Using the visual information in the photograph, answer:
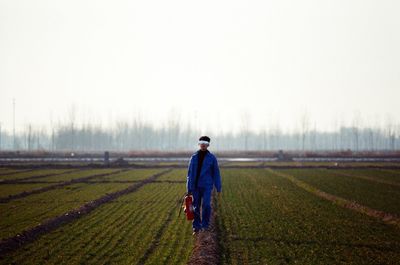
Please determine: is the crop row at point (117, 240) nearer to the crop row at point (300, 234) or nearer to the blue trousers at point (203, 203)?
the blue trousers at point (203, 203)

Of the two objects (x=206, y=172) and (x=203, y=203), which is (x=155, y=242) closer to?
(x=203, y=203)

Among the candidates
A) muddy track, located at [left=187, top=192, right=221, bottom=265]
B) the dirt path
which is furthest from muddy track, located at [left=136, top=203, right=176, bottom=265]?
the dirt path

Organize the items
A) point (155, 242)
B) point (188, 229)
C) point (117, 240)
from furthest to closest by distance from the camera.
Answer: point (188, 229), point (117, 240), point (155, 242)

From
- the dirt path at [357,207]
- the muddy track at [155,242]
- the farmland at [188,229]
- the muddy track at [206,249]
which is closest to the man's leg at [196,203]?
the muddy track at [206,249]

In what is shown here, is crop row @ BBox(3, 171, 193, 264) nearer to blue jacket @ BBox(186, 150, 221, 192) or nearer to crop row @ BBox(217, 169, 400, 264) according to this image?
crop row @ BBox(217, 169, 400, 264)

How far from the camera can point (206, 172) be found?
40.9 ft

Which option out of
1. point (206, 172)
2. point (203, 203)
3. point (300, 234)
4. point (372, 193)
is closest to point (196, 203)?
point (203, 203)

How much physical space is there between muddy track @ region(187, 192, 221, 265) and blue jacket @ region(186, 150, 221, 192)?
164 centimetres

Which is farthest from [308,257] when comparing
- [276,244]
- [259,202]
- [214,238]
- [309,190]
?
[309,190]

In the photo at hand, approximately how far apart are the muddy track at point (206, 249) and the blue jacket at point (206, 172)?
1640 millimetres

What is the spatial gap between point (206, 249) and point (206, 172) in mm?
2266

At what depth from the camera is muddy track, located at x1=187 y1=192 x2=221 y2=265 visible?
413 inches

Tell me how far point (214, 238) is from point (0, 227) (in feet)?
27.8

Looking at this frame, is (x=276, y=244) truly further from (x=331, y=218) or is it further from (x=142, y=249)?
(x=331, y=218)
